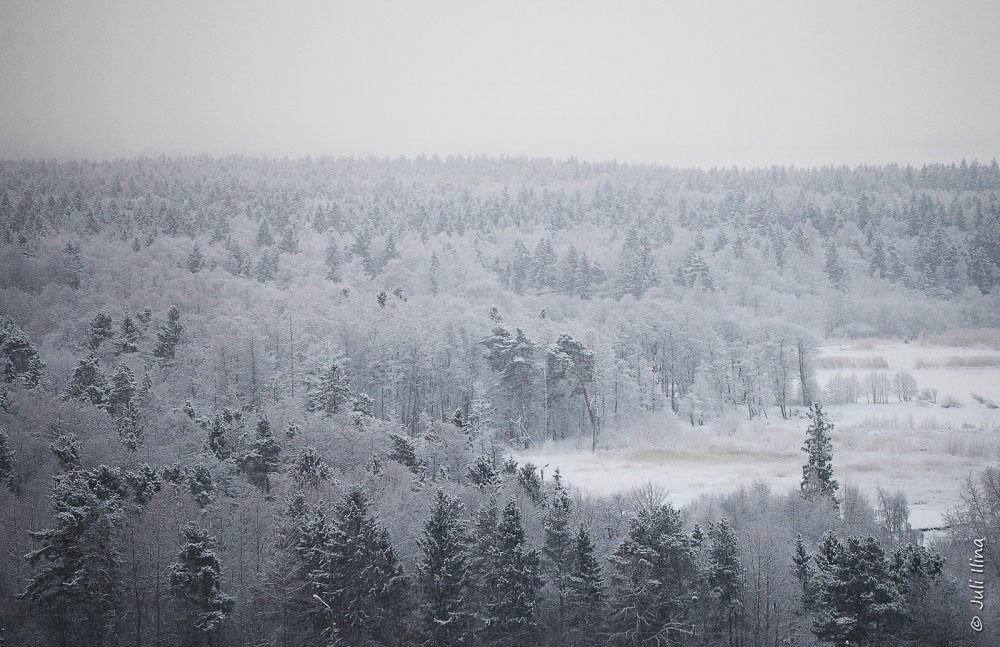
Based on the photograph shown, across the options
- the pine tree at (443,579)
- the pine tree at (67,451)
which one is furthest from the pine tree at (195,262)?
the pine tree at (443,579)

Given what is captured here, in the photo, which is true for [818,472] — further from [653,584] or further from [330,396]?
[330,396]

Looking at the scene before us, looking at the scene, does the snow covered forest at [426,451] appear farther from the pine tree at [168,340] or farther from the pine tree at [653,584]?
the pine tree at [168,340]

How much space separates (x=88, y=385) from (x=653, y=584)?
53.6 metres

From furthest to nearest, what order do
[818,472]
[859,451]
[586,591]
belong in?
[859,451] → [818,472] → [586,591]

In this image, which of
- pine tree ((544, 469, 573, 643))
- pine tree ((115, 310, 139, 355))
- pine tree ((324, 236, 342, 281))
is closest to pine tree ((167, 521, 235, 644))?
pine tree ((544, 469, 573, 643))

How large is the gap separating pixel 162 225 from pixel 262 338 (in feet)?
323

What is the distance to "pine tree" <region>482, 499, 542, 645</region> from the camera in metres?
39.3

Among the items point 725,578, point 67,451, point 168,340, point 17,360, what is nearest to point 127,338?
point 168,340

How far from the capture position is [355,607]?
39.2 metres

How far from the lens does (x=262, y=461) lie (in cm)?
5644

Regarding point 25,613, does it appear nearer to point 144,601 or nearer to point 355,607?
point 144,601

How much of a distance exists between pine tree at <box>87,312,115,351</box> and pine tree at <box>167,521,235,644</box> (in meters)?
62.9

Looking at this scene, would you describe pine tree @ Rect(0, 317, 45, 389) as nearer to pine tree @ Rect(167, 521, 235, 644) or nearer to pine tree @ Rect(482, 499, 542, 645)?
pine tree @ Rect(167, 521, 235, 644)

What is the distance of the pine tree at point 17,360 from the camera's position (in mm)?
69875
